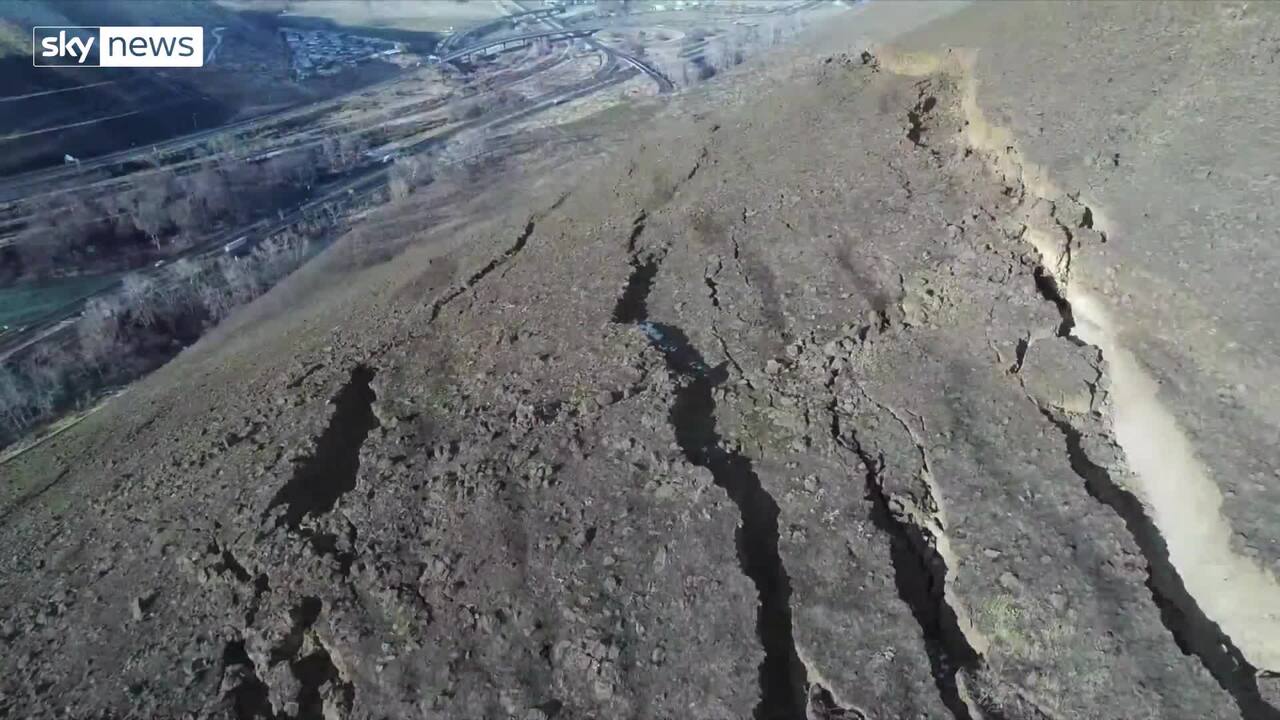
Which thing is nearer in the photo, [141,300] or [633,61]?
[141,300]

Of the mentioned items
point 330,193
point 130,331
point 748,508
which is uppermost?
point 748,508

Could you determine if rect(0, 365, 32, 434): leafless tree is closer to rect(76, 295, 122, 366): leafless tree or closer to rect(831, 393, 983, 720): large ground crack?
rect(76, 295, 122, 366): leafless tree

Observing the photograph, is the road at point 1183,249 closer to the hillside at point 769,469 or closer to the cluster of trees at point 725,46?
the hillside at point 769,469

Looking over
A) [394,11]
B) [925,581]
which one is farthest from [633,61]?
[925,581]

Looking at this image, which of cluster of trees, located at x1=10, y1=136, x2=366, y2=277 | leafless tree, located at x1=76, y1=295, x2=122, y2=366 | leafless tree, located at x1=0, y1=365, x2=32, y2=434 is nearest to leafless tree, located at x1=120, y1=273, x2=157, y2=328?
leafless tree, located at x1=76, y1=295, x2=122, y2=366

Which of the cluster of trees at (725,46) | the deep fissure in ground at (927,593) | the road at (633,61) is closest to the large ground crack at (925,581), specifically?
the deep fissure in ground at (927,593)

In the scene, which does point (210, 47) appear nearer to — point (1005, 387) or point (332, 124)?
point (332, 124)

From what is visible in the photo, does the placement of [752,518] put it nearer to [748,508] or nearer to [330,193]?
[748,508]

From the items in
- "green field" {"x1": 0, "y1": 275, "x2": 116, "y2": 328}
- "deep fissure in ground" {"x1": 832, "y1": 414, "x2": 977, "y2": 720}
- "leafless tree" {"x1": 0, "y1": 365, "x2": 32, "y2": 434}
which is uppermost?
"deep fissure in ground" {"x1": 832, "y1": 414, "x2": 977, "y2": 720}
